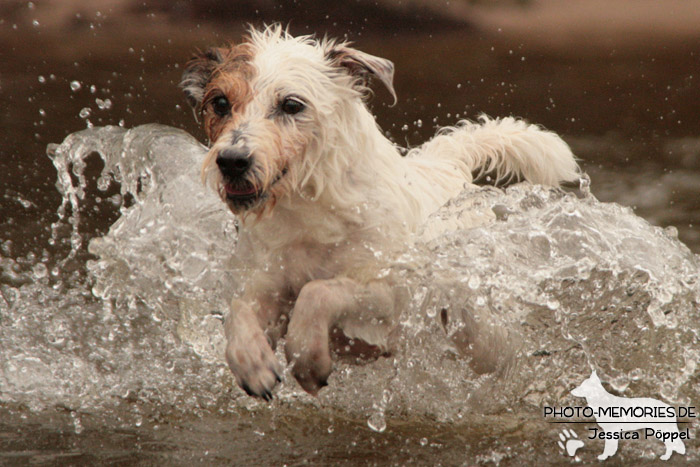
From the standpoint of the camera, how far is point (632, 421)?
12.8 ft

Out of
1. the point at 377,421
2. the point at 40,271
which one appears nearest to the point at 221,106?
the point at 377,421

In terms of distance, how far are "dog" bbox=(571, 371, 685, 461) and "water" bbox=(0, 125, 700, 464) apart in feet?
0.21

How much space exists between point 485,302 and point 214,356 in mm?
1332

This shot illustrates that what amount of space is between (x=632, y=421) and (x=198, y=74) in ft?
7.01

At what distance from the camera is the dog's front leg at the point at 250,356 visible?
3355mm

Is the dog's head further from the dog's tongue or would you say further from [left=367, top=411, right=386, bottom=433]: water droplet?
[left=367, top=411, right=386, bottom=433]: water droplet

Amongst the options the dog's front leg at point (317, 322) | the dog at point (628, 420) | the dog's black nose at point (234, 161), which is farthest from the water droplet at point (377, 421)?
the dog's black nose at point (234, 161)

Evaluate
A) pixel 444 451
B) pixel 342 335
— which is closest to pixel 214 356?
pixel 342 335

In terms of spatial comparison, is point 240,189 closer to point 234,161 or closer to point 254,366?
point 234,161

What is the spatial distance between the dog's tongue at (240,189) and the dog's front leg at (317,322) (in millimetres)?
385

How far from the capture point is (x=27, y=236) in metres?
6.29

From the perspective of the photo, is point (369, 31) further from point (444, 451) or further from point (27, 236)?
point (444, 451)

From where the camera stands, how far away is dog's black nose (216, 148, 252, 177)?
3.33 m

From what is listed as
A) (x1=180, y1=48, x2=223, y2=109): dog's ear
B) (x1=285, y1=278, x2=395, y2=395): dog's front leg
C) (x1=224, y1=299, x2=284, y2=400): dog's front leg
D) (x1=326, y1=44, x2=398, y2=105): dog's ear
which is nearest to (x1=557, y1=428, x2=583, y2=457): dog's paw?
(x1=285, y1=278, x2=395, y2=395): dog's front leg
